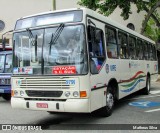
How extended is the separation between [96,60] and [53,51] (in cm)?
117

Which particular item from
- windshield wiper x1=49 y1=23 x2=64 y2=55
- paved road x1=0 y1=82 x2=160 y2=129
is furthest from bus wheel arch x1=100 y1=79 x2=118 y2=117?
windshield wiper x1=49 y1=23 x2=64 y2=55

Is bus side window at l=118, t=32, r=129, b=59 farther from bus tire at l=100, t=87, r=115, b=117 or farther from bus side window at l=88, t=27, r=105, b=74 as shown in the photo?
bus side window at l=88, t=27, r=105, b=74

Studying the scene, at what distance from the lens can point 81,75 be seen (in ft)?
26.0

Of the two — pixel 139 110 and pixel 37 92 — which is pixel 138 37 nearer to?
pixel 139 110

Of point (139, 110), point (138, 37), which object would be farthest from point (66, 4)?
point (139, 110)

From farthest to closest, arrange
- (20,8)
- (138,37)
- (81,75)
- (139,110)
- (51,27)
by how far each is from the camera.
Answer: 1. (20,8)
2. (138,37)
3. (139,110)
4. (51,27)
5. (81,75)

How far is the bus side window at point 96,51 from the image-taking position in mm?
8298

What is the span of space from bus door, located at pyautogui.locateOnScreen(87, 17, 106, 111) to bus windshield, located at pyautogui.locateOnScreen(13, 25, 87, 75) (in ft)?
0.99

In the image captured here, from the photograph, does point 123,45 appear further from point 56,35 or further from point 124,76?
point 56,35

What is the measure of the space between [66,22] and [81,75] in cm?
146

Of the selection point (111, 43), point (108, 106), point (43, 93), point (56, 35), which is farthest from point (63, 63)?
point (111, 43)

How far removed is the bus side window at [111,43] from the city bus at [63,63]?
0.34ft

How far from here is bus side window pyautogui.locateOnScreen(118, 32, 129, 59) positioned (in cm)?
1097

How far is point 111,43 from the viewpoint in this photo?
10.0 meters
